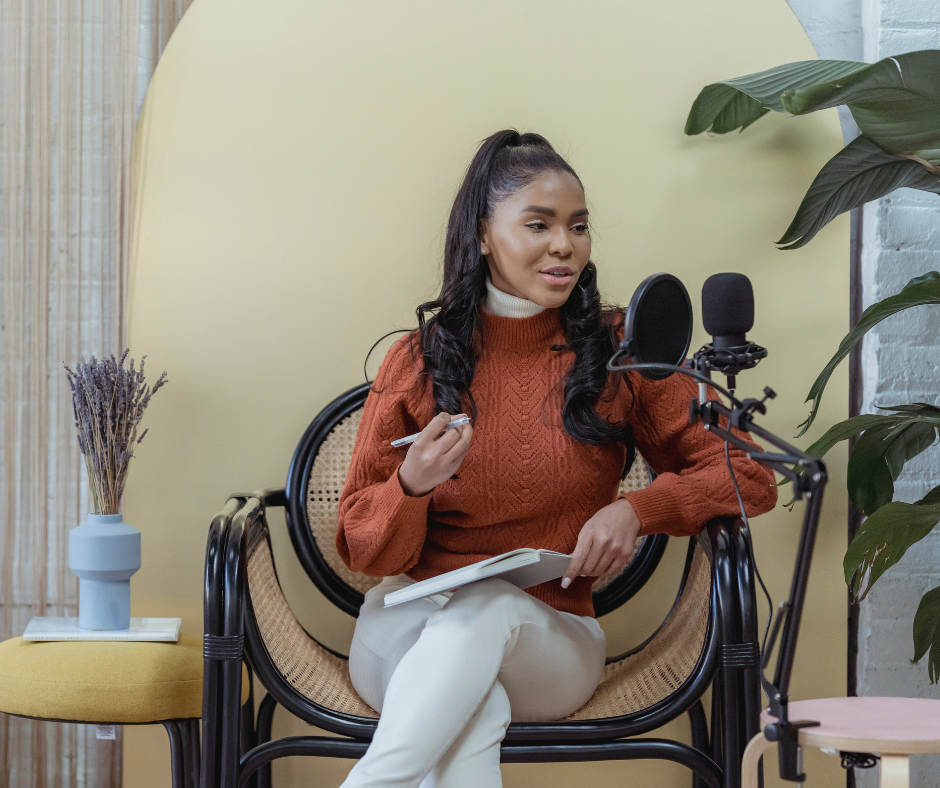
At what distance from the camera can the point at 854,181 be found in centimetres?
156

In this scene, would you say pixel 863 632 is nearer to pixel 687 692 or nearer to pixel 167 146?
pixel 687 692

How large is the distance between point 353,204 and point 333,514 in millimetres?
648

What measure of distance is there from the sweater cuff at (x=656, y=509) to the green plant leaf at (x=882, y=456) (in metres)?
0.40

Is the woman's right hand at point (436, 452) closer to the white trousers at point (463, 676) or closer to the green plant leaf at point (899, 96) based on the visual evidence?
the white trousers at point (463, 676)

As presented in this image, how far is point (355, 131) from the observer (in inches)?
69.9

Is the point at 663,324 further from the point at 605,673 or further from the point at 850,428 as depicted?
the point at 605,673

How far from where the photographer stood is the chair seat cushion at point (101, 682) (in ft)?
4.56

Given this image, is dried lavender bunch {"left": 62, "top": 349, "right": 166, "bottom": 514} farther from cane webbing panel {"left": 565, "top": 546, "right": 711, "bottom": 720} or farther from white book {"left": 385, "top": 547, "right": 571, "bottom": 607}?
cane webbing panel {"left": 565, "top": 546, "right": 711, "bottom": 720}

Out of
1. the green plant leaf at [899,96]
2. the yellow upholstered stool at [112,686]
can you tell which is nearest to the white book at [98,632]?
the yellow upholstered stool at [112,686]

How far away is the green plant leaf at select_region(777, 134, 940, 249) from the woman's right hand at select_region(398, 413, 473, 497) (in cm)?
84

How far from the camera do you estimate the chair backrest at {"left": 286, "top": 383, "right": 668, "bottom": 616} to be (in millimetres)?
1624

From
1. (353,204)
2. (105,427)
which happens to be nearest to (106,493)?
(105,427)

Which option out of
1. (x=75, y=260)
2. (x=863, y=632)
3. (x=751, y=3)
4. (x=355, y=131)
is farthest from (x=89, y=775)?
(x=751, y=3)

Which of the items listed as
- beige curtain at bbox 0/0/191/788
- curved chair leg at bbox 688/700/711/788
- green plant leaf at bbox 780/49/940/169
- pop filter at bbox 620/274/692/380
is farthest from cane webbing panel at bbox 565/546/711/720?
beige curtain at bbox 0/0/191/788
